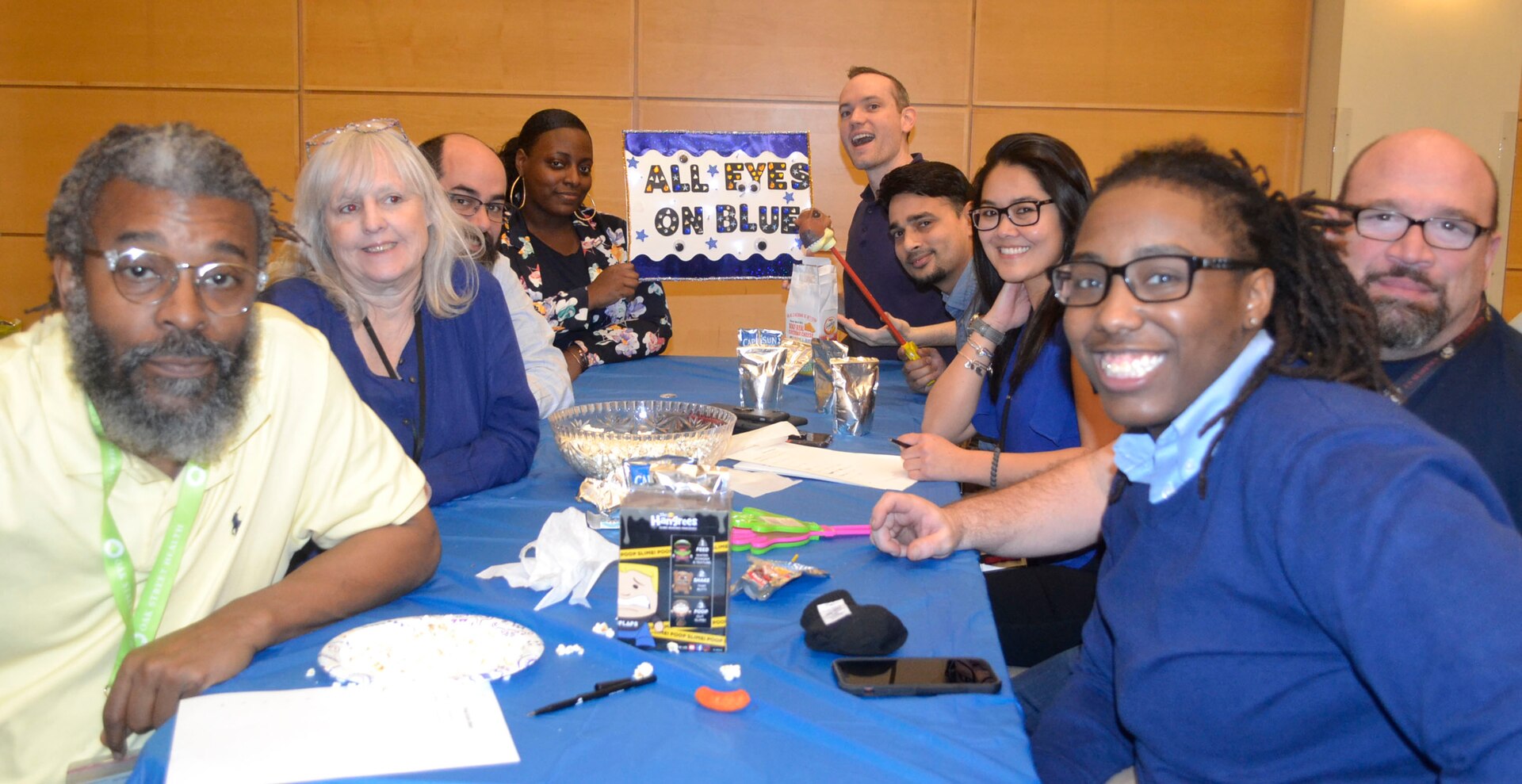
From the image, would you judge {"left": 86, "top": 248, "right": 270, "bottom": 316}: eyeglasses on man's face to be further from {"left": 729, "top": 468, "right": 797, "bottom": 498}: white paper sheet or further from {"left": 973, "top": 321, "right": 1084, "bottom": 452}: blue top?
{"left": 973, "top": 321, "right": 1084, "bottom": 452}: blue top

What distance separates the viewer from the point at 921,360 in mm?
3312

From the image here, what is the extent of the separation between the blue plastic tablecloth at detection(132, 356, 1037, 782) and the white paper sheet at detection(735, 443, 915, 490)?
0.41m

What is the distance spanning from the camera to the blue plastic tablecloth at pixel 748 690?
100 cm

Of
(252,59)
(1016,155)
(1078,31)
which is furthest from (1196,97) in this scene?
(252,59)

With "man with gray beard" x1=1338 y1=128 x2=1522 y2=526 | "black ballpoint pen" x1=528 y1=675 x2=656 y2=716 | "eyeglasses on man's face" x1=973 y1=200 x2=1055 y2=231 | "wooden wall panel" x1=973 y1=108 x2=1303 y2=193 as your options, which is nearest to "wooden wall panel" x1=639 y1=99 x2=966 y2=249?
"wooden wall panel" x1=973 y1=108 x2=1303 y2=193

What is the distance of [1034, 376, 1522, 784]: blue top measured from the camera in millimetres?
838

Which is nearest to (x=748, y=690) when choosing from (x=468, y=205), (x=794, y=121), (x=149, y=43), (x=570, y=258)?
(x=468, y=205)

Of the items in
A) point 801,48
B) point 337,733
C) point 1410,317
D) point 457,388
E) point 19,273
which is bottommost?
point 337,733

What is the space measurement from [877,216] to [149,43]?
396 cm

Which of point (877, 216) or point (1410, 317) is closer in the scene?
point (1410, 317)

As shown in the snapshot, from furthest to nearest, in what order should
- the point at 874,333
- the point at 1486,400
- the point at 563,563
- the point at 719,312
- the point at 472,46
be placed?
the point at 719,312
the point at 472,46
the point at 874,333
the point at 1486,400
the point at 563,563

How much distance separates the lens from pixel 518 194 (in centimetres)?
389

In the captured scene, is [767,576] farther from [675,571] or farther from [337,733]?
[337,733]

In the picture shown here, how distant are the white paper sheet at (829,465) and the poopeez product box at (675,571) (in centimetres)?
89
